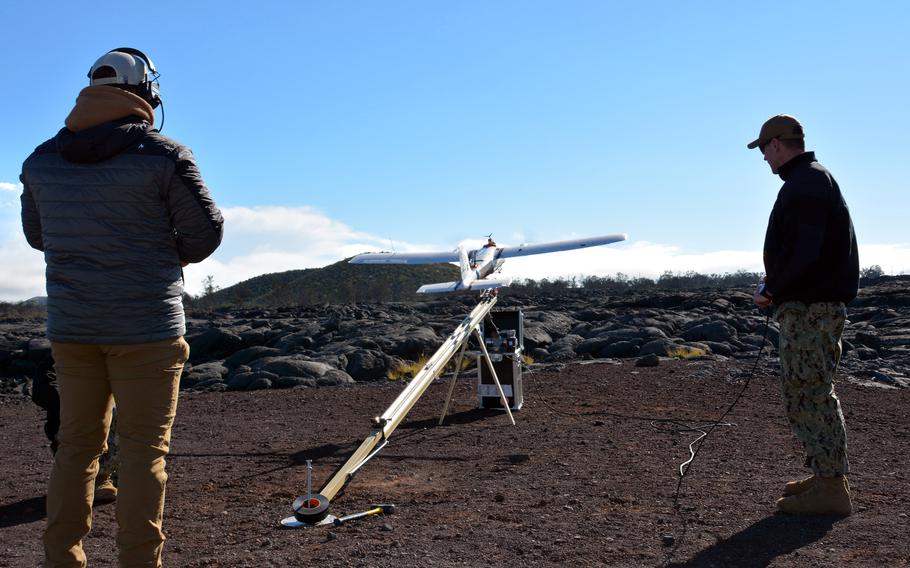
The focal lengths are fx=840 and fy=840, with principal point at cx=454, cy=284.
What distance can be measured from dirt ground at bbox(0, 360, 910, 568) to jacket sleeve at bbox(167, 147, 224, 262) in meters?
1.76

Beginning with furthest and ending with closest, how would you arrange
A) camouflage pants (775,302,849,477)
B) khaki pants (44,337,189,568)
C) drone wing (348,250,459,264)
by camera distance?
drone wing (348,250,459,264) < camouflage pants (775,302,849,477) < khaki pants (44,337,189,568)

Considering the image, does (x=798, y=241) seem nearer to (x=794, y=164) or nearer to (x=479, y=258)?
(x=794, y=164)

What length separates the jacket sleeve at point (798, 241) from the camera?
16.1 ft

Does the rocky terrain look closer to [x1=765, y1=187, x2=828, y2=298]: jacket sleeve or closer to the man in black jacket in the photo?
the man in black jacket

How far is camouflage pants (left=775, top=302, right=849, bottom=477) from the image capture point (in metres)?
5.04

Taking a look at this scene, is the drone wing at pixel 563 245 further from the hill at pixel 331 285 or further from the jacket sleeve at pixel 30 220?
the hill at pixel 331 285

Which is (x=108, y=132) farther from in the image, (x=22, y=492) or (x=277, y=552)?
(x=22, y=492)

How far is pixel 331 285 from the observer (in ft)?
218

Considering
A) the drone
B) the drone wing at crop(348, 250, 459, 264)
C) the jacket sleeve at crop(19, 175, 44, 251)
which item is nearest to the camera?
the jacket sleeve at crop(19, 175, 44, 251)

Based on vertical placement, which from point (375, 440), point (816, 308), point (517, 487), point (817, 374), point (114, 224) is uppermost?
point (114, 224)

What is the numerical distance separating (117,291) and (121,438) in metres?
0.61

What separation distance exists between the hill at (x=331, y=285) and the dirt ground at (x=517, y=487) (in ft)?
156

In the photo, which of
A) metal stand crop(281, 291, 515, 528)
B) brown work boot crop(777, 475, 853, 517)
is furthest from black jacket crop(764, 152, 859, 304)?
metal stand crop(281, 291, 515, 528)

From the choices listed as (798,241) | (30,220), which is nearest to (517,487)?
(798,241)
